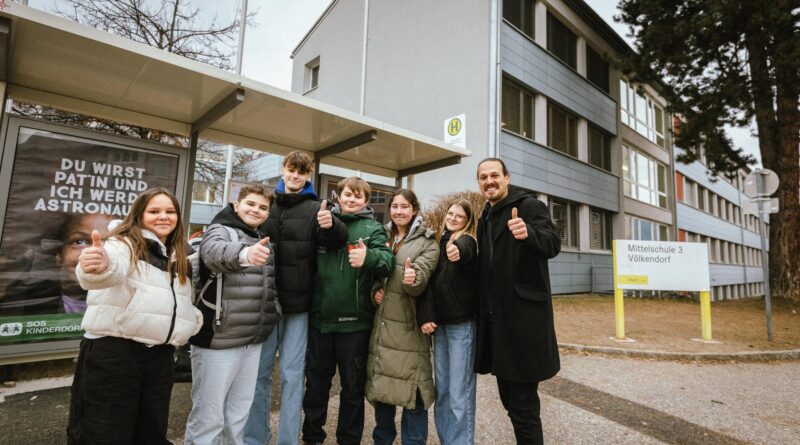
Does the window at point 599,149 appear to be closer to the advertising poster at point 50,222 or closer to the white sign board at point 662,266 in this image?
the white sign board at point 662,266

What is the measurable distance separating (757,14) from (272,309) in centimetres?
1415

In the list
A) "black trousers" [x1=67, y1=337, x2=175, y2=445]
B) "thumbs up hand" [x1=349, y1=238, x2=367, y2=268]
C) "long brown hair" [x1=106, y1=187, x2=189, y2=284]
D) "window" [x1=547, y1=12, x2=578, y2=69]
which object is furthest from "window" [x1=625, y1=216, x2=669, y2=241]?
"black trousers" [x1=67, y1=337, x2=175, y2=445]

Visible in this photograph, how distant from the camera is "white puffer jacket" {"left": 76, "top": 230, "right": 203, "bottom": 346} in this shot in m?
1.82

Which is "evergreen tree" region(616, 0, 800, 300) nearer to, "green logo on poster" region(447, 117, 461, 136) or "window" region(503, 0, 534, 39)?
"window" region(503, 0, 534, 39)

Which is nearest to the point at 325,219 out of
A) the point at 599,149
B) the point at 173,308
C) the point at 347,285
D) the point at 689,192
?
the point at 347,285

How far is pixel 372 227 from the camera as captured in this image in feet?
8.87

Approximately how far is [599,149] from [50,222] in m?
17.0

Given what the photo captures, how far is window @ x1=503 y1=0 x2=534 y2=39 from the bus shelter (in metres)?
9.79

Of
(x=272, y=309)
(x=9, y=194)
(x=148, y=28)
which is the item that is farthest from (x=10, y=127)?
(x=148, y=28)

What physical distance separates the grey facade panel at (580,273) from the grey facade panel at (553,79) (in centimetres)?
515

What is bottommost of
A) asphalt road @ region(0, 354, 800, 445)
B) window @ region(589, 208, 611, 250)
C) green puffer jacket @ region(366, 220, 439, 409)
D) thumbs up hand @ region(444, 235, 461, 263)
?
asphalt road @ region(0, 354, 800, 445)

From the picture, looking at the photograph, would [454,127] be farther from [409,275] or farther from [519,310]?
[519,310]

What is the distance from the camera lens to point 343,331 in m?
2.59

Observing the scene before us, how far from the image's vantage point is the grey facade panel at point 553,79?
11.9 metres
